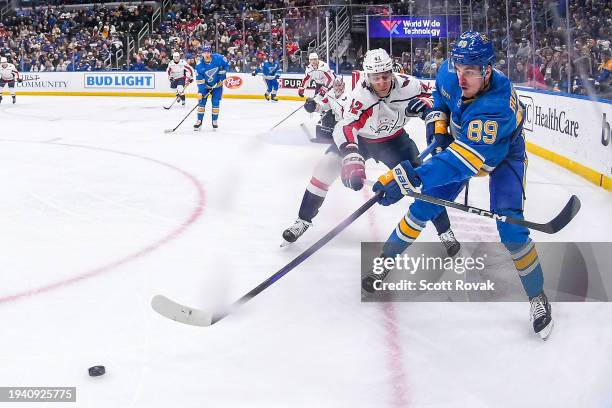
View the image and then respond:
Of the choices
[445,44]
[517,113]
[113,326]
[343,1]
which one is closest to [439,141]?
[517,113]

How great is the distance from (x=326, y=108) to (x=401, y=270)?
3893mm

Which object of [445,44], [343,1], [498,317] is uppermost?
[343,1]

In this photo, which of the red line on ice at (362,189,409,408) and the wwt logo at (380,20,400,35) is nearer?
the red line on ice at (362,189,409,408)

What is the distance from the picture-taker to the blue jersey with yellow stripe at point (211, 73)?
29.6ft

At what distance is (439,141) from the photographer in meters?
2.78

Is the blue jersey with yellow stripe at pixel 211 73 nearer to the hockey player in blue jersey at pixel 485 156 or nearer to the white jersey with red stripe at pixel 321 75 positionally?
the white jersey with red stripe at pixel 321 75

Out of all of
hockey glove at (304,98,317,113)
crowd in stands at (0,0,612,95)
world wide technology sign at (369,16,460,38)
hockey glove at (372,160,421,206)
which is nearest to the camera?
hockey glove at (372,160,421,206)

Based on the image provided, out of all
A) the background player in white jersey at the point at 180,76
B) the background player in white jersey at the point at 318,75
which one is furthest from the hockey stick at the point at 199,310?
the background player in white jersey at the point at 180,76

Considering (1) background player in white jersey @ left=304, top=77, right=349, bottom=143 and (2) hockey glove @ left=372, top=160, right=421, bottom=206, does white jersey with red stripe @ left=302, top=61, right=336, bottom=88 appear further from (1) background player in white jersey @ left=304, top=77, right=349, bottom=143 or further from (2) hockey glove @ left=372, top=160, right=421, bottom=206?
(2) hockey glove @ left=372, top=160, right=421, bottom=206

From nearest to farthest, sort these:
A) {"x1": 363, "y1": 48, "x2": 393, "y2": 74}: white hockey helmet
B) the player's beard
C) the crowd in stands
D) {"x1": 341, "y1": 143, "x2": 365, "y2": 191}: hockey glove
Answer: {"x1": 341, "y1": 143, "x2": 365, "y2": 191}: hockey glove
{"x1": 363, "y1": 48, "x2": 393, "y2": 74}: white hockey helmet
the player's beard
the crowd in stands

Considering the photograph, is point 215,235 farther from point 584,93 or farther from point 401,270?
point 584,93

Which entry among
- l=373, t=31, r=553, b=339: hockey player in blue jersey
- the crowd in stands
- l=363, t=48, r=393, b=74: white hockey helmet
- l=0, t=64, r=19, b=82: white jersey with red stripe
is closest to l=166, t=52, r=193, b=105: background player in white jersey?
the crowd in stands

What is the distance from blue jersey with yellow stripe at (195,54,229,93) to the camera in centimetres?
901

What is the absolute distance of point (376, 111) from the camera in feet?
11.1
